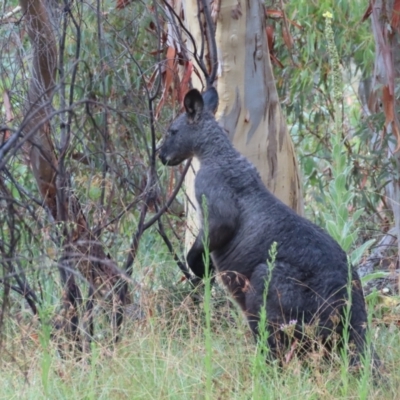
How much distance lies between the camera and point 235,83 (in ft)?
19.9

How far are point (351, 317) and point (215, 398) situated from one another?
3.86 feet

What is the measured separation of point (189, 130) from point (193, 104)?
185 millimetres

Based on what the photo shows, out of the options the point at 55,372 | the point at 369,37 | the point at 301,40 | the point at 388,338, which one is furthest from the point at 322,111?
the point at 55,372

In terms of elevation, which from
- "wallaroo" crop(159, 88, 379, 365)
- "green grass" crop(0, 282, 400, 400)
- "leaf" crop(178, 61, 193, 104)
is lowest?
"green grass" crop(0, 282, 400, 400)

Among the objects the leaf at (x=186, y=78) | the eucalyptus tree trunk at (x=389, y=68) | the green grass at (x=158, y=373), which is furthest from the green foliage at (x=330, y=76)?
the green grass at (x=158, y=373)

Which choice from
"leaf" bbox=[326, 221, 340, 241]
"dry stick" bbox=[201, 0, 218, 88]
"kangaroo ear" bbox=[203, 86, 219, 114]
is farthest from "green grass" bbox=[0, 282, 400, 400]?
"dry stick" bbox=[201, 0, 218, 88]

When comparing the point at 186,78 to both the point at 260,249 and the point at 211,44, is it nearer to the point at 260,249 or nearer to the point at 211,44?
the point at 211,44

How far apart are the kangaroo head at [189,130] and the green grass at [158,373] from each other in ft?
3.84

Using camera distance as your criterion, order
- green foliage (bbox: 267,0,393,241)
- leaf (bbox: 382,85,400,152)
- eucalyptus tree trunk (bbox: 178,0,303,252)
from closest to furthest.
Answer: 1. leaf (bbox: 382,85,400,152)
2. eucalyptus tree trunk (bbox: 178,0,303,252)
3. green foliage (bbox: 267,0,393,241)

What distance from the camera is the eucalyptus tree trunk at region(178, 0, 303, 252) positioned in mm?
6062

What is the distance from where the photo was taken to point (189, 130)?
539 centimetres

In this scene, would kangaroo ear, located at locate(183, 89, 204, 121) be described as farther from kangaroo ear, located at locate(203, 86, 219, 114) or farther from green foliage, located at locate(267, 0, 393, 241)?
green foliage, located at locate(267, 0, 393, 241)

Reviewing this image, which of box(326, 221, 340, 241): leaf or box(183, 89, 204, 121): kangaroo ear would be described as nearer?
box(183, 89, 204, 121): kangaroo ear

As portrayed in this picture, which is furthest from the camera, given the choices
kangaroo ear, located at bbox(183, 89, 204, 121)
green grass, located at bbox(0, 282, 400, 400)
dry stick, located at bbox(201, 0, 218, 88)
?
dry stick, located at bbox(201, 0, 218, 88)
